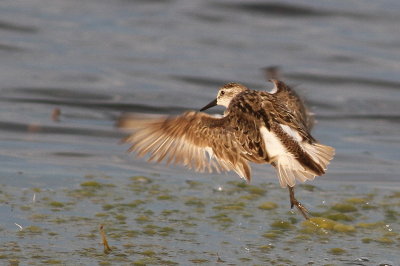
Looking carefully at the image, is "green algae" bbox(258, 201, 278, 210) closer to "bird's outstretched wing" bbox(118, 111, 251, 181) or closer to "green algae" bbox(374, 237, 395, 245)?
"bird's outstretched wing" bbox(118, 111, 251, 181)

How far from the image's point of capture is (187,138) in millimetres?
6746

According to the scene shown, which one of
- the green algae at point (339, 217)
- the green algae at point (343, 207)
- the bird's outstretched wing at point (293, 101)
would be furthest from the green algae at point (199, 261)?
the green algae at point (343, 207)

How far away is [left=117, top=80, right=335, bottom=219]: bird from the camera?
6316 mm

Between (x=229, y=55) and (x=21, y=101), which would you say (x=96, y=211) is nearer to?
(x=21, y=101)

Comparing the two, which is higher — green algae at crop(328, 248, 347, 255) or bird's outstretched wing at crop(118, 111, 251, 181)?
bird's outstretched wing at crop(118, 111, 251, 181)

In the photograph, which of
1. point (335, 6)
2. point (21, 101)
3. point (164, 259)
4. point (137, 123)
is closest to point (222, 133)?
point (137, 123)

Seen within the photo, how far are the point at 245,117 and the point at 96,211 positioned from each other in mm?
1507

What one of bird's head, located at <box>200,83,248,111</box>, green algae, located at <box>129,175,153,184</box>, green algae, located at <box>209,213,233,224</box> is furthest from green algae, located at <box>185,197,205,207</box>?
bird's head, located at <box>200,83,248,111</box>

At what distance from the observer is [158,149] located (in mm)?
6770

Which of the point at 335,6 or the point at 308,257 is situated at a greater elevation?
the point at 335,6

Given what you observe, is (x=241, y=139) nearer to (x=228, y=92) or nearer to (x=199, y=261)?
(x=199, y=261)

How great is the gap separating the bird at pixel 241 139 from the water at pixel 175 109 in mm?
574

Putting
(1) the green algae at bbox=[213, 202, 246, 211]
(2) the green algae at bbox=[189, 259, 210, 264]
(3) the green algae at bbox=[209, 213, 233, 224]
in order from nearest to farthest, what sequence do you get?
(2) the green algae at bbox=[189, 259, 210, 264] < (3) the green algae at bbox=[209, 213, 233, 224] < (1) the green algae at bbox=[213, 202, 246, 211]

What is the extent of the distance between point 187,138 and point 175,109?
5.02 metres
